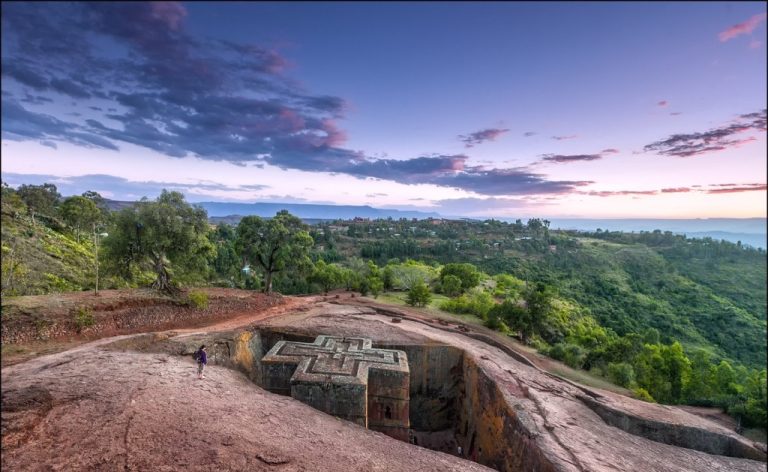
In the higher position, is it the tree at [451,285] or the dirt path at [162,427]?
the dirt path at [162,427]

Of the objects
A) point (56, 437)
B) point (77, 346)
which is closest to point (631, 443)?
point (56, 437)

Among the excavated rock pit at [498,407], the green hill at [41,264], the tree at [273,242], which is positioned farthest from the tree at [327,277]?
the green hill at [41,264]

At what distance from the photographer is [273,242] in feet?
90.4

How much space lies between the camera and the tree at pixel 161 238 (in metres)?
18.9

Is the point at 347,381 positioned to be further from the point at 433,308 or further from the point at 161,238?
the point at 433,308

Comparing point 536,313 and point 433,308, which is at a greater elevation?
point 536,313

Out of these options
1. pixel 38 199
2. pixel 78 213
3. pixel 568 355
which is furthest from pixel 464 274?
pixel 38 199

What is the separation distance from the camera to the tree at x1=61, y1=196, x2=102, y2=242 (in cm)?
3472

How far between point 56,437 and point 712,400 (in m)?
31.6

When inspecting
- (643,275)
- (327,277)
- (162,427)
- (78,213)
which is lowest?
(643,275)

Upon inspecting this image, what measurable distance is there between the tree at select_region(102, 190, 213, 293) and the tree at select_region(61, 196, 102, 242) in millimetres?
20599

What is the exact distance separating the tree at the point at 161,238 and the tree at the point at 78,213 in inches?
811

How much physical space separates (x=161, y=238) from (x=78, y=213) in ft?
77.6

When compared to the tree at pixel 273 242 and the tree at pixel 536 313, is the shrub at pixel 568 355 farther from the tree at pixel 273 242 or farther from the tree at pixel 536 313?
the tree at pixel 273 242
